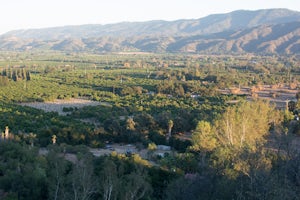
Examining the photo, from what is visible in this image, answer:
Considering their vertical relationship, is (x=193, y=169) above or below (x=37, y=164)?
below

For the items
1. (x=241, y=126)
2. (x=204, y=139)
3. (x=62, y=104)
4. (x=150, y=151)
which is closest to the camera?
(x=204, y=139)

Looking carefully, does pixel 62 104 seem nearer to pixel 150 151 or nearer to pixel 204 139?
pixel 150 151

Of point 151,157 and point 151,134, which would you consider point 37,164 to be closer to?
point 151,157

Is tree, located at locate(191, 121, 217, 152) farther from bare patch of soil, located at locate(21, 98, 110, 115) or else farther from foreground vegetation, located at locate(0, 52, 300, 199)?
bare patch of soil, located at locate(21, 98, 110, 115)

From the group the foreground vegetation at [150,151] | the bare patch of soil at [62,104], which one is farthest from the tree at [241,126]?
the bare patch of soil at [62,104]

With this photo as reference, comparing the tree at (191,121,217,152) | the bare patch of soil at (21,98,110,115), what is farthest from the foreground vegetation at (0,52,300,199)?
the bare patch of soil at (21,98,110,115)

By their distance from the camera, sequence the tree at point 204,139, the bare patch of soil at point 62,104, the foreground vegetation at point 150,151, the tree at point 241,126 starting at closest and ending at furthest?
the foreground vegetation at point 150,151 → the tree at point 241,126 → the tree at point 204,139 → the bare patch of soil at point 62,104

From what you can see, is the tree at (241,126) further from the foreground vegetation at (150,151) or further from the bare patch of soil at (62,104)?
the bare patch of soil at (62,104)

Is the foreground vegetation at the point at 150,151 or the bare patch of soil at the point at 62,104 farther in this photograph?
the bare patch of soil at the point at 62,104

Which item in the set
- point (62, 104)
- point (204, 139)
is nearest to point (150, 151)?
point (204, 139)

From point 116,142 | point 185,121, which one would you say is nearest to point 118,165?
point 116,142

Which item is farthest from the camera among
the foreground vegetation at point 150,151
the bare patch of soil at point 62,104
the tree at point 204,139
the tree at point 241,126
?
the bare patch of soil at point 62,104
